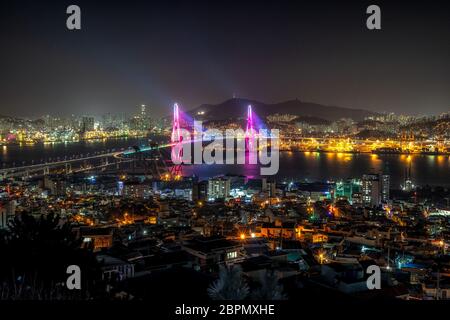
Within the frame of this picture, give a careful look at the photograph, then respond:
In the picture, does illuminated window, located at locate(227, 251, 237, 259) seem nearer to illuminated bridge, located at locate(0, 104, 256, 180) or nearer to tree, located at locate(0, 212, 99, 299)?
tree, located at locate(0, 212, 99, 299)

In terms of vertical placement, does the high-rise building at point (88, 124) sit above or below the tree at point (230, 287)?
above

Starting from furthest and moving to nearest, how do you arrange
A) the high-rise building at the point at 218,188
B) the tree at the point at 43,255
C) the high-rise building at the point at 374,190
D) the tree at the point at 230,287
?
the high-rise building at the point at 218,188 < the high-rise building at the point at 374,190 < the tree at the point at 43,255 < the tree at the point at 230,287

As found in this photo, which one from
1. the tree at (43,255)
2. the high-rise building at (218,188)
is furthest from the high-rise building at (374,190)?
the tree at (43,255)

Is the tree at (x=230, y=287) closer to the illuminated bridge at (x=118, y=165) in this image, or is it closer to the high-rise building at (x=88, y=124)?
the illuminated bridge at (x=118, y=165)

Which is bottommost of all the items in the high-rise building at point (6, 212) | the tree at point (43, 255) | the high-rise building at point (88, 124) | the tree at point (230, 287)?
the high-rise building at point (6, 212)

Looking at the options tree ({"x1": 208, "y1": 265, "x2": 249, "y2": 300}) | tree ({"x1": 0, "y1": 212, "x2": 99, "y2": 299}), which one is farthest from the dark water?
tree ({"x1": 208, "y1": 265, "x2": 249, "y2": 300})

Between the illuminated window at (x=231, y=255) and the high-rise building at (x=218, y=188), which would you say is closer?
the illuminated window at (x=231, y=255)

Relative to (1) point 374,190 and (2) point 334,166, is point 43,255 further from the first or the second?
(2) point 334,166
